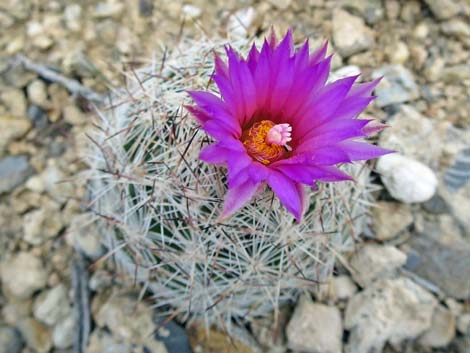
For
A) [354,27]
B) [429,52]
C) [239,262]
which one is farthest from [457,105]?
[239,262]

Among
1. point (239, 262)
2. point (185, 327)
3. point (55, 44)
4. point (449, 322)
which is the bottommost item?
point (449, 322)

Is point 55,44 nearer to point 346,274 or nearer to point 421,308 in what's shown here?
point 346,274

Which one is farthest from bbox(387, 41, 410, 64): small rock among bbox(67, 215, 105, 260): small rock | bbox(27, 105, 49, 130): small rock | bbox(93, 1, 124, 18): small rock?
bbox(27, 105, 49, 130): small rock

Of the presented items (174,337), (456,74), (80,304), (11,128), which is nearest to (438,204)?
(456,74)

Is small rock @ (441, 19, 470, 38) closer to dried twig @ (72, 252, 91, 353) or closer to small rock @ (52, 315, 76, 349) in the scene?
dried twig @ (72, 252, 91, 353)

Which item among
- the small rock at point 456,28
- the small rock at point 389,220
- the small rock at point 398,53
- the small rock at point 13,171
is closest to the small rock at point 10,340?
the small rock at point 13,171

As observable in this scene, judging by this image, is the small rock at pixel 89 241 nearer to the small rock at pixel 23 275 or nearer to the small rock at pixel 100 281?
the small rock at pixel 100 281

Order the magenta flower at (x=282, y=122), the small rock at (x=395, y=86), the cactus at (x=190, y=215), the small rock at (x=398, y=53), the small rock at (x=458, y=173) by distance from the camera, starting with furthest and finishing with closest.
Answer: the small rock at (x=398, y=53)
the small rock at (x=395, y=86)
the small rock at (x=458, y=173)
the cactus at (x=190, y=215)
the magenta flower at (x=282, y=122)
